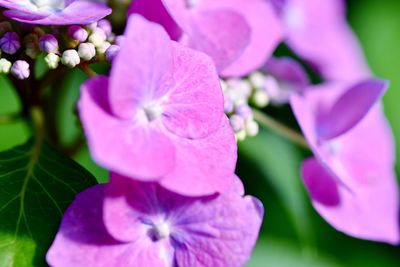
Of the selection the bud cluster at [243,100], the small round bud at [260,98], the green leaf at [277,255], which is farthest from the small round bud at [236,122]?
the green leaf at [277,255]

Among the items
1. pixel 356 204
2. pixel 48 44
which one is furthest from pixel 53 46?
pixel 356 204

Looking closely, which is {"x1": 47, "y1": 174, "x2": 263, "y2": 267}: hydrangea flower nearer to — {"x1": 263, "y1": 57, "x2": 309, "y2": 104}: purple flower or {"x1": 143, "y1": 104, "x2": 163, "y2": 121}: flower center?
{"x1": 143, "y1": 104, "x2": 163, "y2": 121}: flower center

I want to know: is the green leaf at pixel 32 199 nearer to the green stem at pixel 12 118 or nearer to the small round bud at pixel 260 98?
the green stem at pixel 12 118

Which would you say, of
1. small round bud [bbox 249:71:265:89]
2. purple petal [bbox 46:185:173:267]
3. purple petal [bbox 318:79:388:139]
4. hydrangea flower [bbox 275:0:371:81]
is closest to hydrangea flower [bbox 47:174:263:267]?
purple petal [bbox 46:185:173:267]

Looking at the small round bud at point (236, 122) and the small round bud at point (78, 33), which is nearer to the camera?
the small round bud at point (78, 33)

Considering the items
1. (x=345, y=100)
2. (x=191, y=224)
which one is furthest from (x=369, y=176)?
(x=191, y=224)

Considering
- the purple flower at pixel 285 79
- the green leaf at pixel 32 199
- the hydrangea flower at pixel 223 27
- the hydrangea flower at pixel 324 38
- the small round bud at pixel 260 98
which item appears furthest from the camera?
the hydrangea flower at pixel 324 38

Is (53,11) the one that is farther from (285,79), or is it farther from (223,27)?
(285,79)
